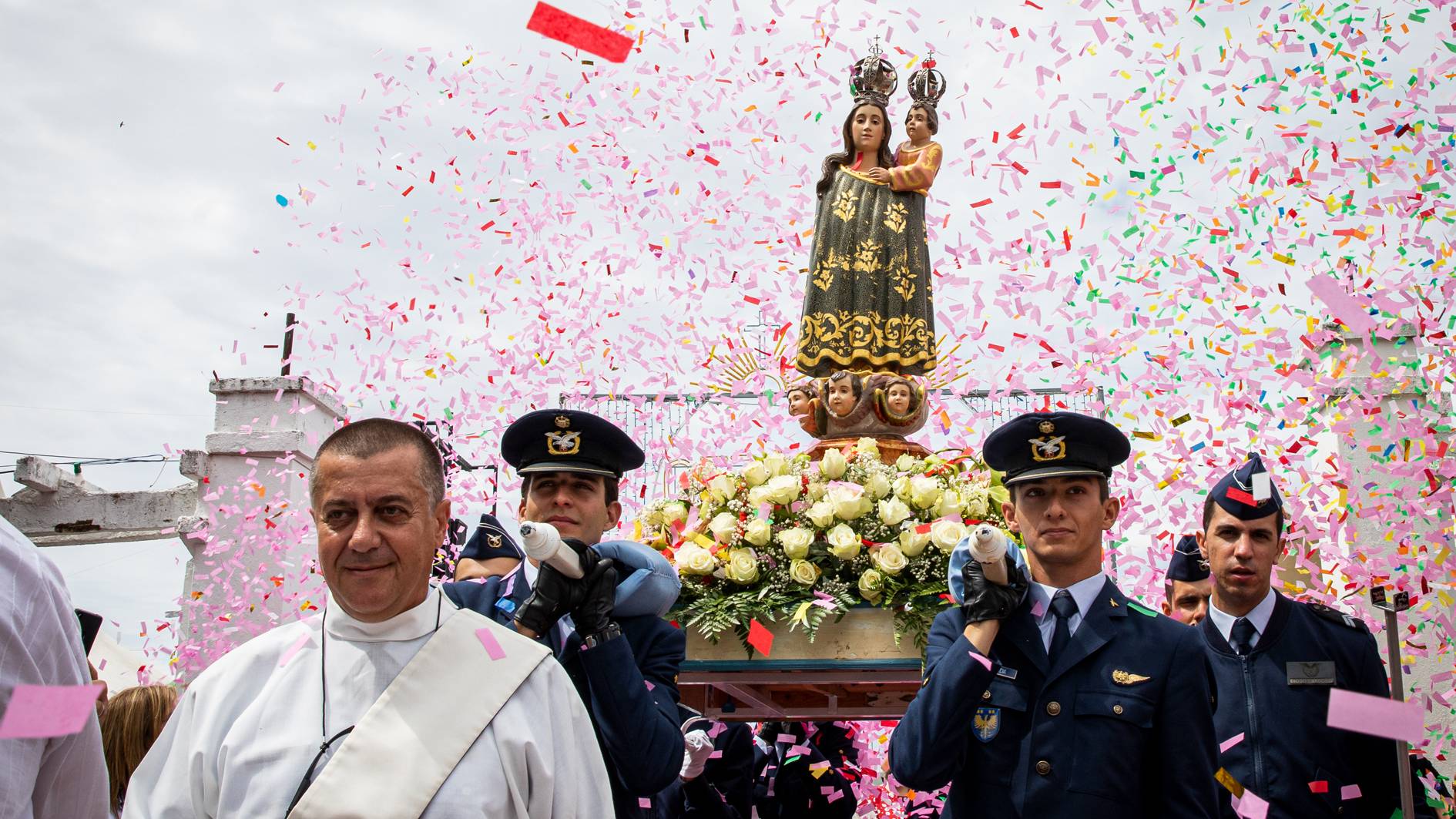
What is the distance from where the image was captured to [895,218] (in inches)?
297

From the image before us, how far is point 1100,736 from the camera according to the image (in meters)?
3.28

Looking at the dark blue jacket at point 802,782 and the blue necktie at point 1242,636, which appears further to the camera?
the dark blue jacket at point 802,782

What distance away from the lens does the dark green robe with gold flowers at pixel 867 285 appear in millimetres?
7230

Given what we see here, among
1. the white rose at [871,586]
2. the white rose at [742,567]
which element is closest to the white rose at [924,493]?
the white rose at [871,586]

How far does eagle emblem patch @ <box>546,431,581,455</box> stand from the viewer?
4176 mm

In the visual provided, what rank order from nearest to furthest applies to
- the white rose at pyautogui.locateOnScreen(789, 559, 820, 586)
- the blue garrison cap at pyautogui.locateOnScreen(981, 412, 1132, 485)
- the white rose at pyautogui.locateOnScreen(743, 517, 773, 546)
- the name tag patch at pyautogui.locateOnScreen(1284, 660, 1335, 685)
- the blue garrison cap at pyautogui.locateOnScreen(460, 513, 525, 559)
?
the blue garrison cap at pyautogui.locateOnScreen(981, 412, 1132, 485), the name tag patch at pyautogui.locateOnScreen(1284, 660, 1335, 685), the blue garrison cap at pyautogui.locateOnScreen(460, 513, 525, 559), the white rose at pyautogui.locateOnScreen(789, 559, 820, 586), the white rose at pyautogui.locateOnScreen(743, 517, 773, 546)

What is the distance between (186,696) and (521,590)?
1322 millimetres

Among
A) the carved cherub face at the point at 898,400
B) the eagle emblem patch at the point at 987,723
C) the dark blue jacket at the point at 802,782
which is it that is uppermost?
the carved cherub face at the point at 898,400

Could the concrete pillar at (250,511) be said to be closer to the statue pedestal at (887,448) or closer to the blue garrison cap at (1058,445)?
the statue pedestal at (887,448)

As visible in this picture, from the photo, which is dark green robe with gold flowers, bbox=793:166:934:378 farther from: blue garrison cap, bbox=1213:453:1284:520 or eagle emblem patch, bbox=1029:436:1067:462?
eagle emblem patch, bbox=1029:436:1067:462

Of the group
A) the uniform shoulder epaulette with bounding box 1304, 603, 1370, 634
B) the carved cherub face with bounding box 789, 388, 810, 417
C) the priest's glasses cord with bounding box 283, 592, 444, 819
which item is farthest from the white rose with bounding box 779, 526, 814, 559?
the priest's glasses cord with bounding box 283, 592, 444, 819

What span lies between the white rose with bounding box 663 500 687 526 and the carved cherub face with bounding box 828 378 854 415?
1.33 m

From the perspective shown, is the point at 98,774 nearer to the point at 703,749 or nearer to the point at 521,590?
the point at 521,590

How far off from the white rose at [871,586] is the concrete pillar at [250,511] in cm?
748
